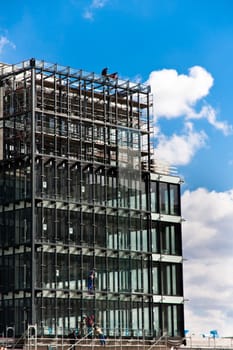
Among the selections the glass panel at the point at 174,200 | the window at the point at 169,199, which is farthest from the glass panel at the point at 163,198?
the glass panel at the point at 174,200

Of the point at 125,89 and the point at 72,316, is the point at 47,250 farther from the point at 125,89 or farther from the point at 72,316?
the point at 125,89

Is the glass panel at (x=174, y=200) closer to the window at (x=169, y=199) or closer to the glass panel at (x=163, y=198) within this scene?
the window at (x=169, y=199)

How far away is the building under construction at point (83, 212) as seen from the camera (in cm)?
10006

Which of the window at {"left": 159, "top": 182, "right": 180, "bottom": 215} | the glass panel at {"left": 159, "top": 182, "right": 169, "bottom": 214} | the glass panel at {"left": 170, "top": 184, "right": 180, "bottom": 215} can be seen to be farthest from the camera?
the glass panel at {"left": 170, "top": 184, "right": 180, "bottom": 215}

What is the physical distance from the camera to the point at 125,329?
105250 mm

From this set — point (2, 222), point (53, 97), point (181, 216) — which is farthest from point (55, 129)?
point (181, 216)

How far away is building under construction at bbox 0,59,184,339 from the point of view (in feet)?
328

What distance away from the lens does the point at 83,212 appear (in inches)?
4094

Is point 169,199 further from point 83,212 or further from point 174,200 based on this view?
point 83,212

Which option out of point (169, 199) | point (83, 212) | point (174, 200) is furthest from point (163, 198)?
point (83, 212)

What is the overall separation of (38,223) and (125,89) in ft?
73.7

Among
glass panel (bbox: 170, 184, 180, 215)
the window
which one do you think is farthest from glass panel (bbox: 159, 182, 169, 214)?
glass panel (bbox: 170, 184, 180, 215)

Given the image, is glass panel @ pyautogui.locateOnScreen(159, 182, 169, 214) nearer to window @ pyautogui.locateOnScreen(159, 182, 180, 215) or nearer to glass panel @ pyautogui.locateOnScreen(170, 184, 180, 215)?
window @ pyautogui.locateOnScreen(159, 182, 180, 215)

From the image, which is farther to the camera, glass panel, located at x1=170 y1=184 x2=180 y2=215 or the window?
glass panel, located at x1=170 y1=184 x2=180 y2=215
